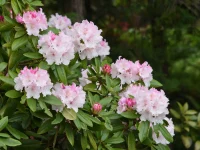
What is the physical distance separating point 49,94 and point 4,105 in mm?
266

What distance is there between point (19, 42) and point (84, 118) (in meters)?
0.46

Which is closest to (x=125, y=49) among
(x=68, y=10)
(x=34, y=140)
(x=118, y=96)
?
(x=68, y=10)

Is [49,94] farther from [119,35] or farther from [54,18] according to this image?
[119,35]

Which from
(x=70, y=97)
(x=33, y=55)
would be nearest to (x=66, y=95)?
(x=70, y=97)

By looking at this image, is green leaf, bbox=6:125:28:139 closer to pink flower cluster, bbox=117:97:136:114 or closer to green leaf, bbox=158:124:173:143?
pink flower cluster, bbox=117:97:136:114

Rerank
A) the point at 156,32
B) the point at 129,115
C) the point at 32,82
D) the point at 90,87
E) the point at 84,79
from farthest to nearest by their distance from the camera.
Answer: the point at 156,32
the point at 84,79
the point at 90,87
the point at 129,115
the point at 32,82

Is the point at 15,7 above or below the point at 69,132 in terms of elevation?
above

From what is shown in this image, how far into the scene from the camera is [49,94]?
5.70 ft

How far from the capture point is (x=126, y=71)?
2.09 m

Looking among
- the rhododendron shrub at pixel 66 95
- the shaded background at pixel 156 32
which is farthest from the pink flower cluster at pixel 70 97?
the shaded background at pixel 156 32

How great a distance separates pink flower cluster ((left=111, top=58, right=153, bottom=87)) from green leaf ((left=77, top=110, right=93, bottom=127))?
362 millimetres

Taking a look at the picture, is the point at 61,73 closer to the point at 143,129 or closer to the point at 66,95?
the point at 66,95

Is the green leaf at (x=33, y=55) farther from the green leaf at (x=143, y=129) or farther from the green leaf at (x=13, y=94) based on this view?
the green leaf at (x=143, y=129)

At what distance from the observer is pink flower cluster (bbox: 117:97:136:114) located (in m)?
1.93
